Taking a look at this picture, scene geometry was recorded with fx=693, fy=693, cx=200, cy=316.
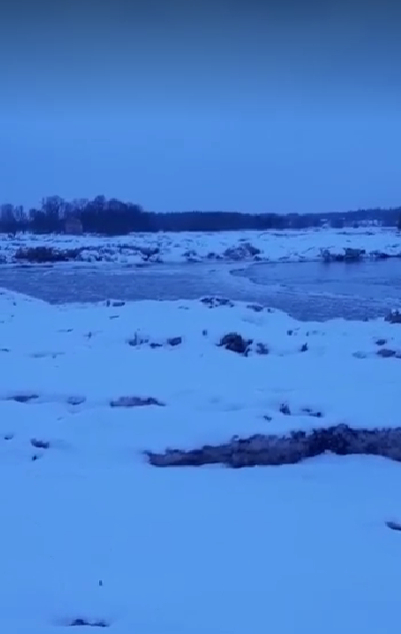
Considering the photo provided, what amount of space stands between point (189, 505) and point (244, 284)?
2133cm

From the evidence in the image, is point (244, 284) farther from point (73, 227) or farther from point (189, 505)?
point (73, 227)

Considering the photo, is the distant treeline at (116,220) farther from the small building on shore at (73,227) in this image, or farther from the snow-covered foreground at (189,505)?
the snow-covered foreground at (189,505)

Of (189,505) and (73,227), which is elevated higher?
(73,227)

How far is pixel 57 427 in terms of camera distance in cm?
630

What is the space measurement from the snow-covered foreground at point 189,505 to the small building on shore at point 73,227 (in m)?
73.2

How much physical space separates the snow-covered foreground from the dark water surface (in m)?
9.01

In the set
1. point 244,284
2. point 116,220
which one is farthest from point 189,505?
point 116,220

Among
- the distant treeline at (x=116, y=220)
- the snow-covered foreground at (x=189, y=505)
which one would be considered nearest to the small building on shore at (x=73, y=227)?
the distant treeline at (x=116, y=220)

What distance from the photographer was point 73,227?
270 ft

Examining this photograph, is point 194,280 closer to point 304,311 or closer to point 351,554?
point 304,311

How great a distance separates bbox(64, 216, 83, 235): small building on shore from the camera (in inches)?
3196

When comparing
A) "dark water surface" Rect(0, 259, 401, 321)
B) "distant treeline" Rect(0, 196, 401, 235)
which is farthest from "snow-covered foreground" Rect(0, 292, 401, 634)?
"distant treeline" Rect(0, 196, 401, 235)

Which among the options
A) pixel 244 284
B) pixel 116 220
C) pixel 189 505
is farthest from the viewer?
pixel 116 220

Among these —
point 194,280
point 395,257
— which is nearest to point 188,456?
point 194,280
